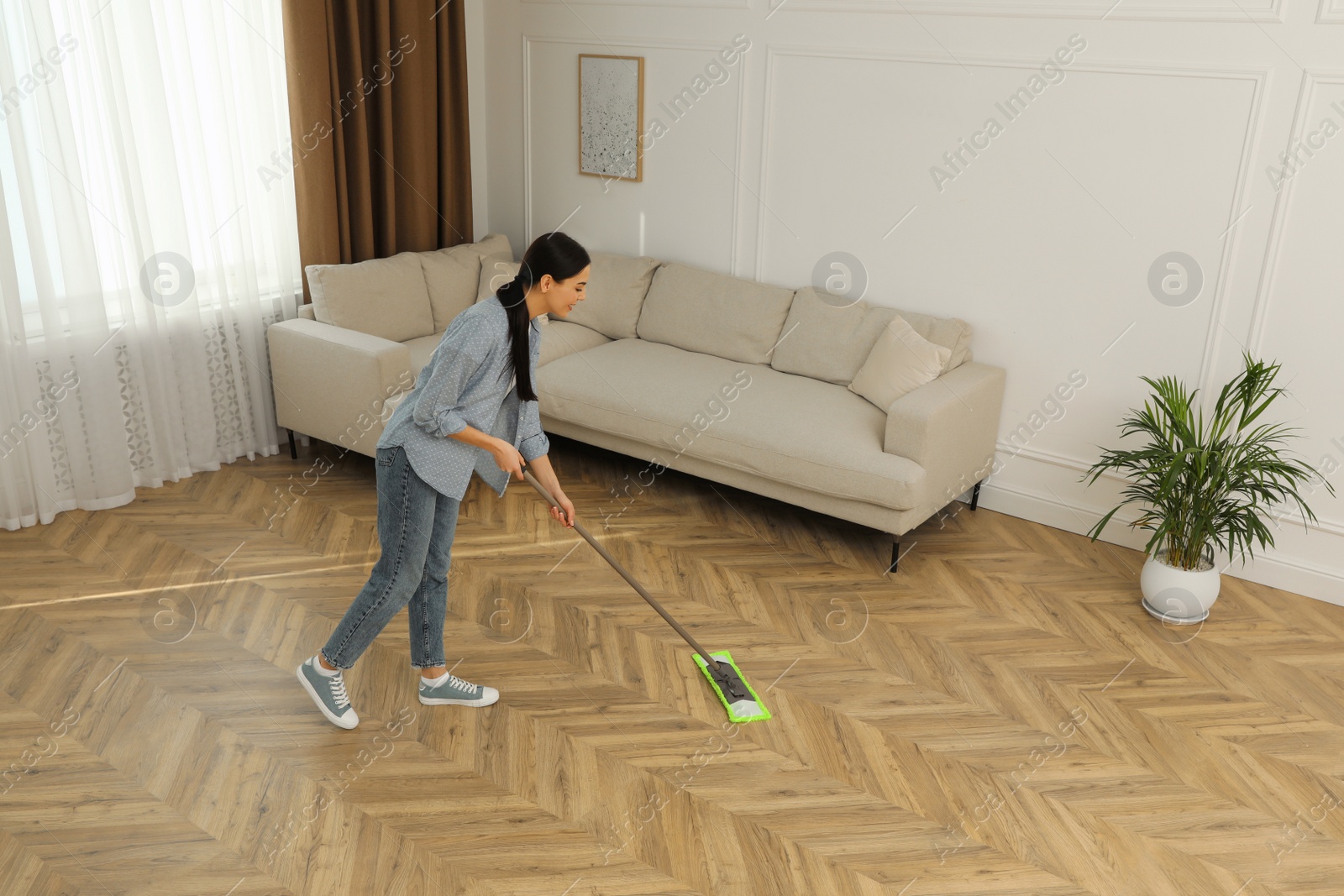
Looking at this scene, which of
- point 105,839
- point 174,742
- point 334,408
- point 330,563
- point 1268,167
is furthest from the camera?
point 334,408

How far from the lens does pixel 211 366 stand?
14.6 feet

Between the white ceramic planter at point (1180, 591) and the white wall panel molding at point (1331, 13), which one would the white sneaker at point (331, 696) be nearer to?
the white ceramic planter at point (1180, 591)

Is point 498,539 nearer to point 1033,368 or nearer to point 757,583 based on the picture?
point 757,583

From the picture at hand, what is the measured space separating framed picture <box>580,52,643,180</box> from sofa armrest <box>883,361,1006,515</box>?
1823 mm

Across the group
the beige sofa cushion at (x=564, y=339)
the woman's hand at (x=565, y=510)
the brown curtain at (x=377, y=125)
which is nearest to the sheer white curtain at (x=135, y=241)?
the brown curtain at (x=377, y=125)

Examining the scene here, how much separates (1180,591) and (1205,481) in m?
0.36

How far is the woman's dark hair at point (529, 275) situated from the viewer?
97.9 inches

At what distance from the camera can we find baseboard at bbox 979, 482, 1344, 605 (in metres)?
3.68

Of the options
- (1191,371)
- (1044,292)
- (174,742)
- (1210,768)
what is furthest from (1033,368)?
(174,742)

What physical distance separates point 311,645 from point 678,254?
2.48 meters

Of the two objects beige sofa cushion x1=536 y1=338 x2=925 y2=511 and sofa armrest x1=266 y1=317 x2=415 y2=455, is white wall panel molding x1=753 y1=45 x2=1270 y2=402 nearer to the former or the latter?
beige sofa cushion x1=536 y1=338 x2=925 y2=511

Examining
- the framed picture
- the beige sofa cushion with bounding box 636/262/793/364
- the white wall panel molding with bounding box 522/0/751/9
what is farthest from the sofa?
the white wall panel molding with bounding box 522/0/751/9

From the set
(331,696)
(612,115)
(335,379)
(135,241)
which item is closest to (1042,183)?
(612,115)

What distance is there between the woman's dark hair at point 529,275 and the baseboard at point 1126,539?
237cm
